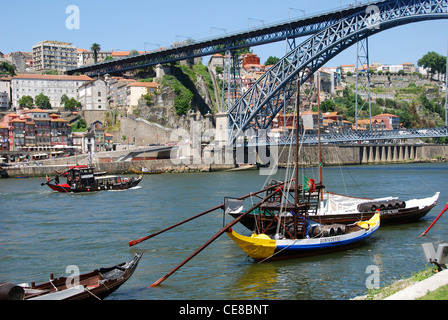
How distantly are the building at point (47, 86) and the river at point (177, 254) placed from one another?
46.5 meters

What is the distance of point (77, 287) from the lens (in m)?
9.00

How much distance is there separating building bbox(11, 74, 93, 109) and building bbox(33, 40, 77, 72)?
58.9 feet

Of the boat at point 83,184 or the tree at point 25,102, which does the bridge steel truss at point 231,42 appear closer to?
the tree at point 25,102

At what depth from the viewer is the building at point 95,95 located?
218 ft

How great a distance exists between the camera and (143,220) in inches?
780

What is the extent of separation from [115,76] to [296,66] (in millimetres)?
35470

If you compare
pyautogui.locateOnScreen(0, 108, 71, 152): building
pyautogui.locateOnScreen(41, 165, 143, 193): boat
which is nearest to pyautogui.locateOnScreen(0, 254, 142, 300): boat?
pyautogui.locateOnScreen(41, 165, 143, 193): boat

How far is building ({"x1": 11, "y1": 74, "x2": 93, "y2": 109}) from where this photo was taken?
6831 cm

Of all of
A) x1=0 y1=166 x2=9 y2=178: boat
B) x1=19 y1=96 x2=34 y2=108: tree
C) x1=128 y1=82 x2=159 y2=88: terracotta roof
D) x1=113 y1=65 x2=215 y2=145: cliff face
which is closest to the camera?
x1=0 y1=166 x2=9 y2=178: boat

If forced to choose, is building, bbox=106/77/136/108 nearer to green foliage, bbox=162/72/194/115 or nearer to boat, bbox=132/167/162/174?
green foliage, bbox=162/72/194/115

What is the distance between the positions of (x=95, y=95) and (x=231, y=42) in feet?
74.5

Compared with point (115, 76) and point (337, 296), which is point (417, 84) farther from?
point (337, 296)

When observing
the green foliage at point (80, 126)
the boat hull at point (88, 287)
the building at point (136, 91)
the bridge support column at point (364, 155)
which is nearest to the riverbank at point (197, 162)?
the bridge support column at point (364, 155)
